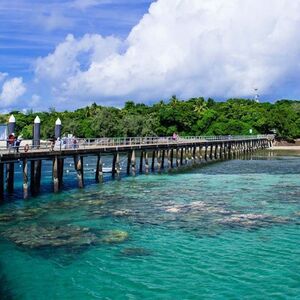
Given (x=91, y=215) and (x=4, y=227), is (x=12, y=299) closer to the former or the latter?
(x=4, y=227)

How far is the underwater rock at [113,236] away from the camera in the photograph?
69.5 feet

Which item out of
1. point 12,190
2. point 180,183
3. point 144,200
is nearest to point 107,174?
point 180,183

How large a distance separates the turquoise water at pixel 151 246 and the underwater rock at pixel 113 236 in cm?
5

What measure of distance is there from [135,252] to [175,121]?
9220 centimetres

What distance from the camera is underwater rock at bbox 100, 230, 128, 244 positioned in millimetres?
21188

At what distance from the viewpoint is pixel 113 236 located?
→ 21.9 meters

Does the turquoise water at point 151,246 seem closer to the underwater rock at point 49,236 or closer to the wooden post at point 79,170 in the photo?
the underwater rock at point 49,236

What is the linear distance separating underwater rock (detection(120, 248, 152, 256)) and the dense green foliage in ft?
274

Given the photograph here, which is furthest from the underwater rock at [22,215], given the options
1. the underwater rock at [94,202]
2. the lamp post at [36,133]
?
the lamp post at [36,133]

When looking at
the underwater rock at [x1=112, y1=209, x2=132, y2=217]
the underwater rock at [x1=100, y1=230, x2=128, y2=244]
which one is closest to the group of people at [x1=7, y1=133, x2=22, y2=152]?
the underwater rock at [x1=112, y1=209, x2=132, y2=217]

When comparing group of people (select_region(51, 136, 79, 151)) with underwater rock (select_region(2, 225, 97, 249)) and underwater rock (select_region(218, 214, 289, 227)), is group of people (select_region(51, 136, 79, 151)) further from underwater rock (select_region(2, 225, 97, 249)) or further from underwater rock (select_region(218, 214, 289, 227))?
underwater rock (select_region(218, 214, 289, 227))

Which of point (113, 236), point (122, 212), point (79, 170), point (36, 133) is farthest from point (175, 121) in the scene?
point (113, 236)

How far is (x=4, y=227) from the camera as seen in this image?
23594 mm

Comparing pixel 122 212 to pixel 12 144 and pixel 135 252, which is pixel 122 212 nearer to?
pixel 135 252
